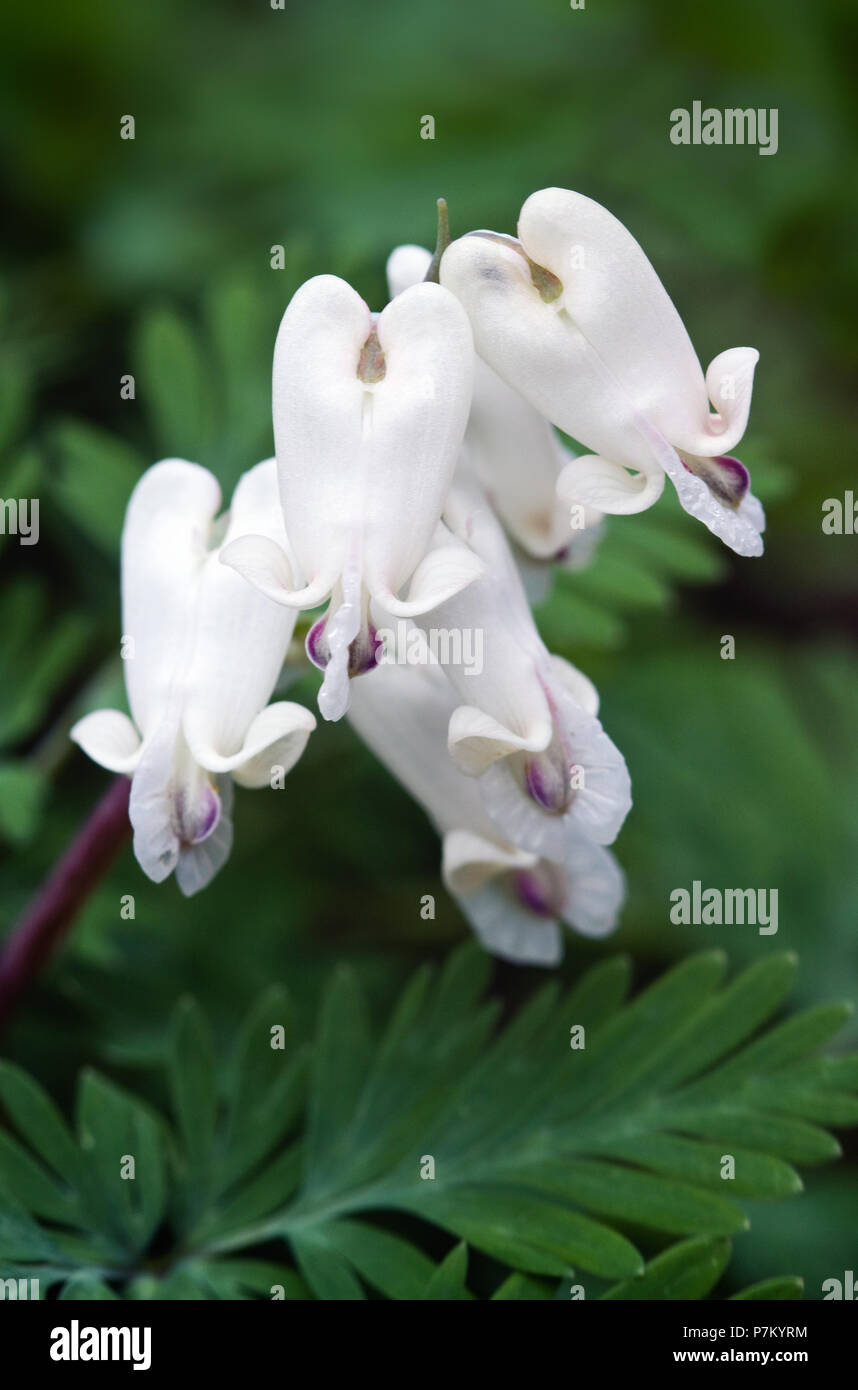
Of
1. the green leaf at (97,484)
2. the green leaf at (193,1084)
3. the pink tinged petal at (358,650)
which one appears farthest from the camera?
the green leaf at (97,484)

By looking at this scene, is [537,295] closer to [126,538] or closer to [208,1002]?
[126,538]

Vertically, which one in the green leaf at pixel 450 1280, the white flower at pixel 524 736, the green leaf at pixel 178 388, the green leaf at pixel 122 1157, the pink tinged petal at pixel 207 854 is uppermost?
the green leaf at pixel 178 388

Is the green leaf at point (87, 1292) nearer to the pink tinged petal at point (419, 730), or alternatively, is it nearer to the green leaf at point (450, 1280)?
the green leaf at point (450, 1280)

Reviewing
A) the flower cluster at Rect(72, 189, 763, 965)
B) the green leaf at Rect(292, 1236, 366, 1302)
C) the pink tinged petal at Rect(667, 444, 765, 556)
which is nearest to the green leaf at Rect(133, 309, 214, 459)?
the flower cluster at Rect(72, 189, 763, 965)

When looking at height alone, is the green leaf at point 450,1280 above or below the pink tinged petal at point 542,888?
below

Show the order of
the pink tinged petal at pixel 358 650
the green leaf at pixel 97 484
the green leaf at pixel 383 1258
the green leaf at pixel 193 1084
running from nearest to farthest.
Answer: the pink tinged petal at pixel 358 650
the green leaf at pixel 383 1258
the green leaf at pixel 193 1084
the green leaf at pixel 97 484

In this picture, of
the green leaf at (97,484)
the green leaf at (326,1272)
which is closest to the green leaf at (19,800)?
the green leaf at (97,484)

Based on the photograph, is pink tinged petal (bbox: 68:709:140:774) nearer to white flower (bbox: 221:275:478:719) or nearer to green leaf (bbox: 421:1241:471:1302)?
white flower (bbox: 221:275:478:719)

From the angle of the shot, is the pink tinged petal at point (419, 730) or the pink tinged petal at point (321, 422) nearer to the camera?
the pink tinged petal at point (321, 422)
